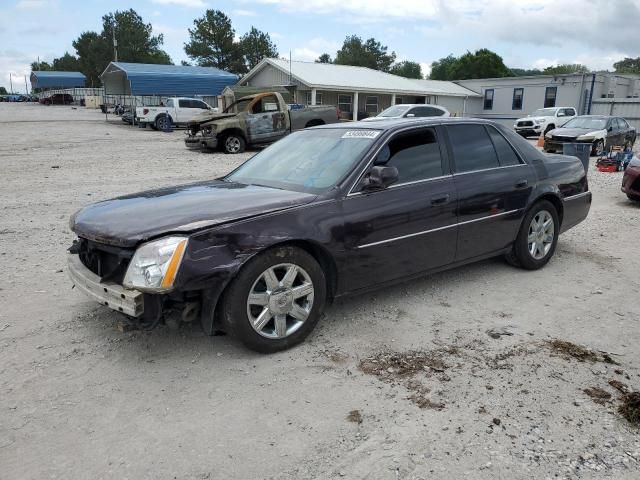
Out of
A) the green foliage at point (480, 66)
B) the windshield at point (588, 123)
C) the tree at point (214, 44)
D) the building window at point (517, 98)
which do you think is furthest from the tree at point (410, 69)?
the windshield at point (588, 123)

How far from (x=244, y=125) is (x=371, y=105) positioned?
817 inches

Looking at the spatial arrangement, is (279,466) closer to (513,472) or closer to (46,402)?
(513,472)

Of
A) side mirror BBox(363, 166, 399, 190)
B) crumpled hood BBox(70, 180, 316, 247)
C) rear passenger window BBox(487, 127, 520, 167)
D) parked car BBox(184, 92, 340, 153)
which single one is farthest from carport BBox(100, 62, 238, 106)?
side mirror BBox(363, 166, 399, 190)

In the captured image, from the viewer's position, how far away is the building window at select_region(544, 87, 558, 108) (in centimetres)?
3553

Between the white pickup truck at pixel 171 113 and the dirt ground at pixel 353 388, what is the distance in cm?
2531

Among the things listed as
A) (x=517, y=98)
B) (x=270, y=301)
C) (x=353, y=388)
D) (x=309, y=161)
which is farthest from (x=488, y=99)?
(x=353, y=388)

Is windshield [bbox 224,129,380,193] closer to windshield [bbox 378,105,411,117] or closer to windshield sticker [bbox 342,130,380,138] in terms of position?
windshield sticker [bbox 342,130,380,138]

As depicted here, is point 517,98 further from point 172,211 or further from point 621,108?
point 172,211

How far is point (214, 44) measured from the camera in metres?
74.4

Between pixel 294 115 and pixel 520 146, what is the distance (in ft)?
45.9

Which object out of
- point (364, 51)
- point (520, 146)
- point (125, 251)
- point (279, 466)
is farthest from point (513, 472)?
point (364, 51)

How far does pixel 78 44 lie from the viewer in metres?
96.2

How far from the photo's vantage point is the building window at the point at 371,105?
35853 millimetres

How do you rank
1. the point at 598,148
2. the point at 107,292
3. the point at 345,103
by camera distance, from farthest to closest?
the point at 345,103, the point at 598,148, the point at 107,292
